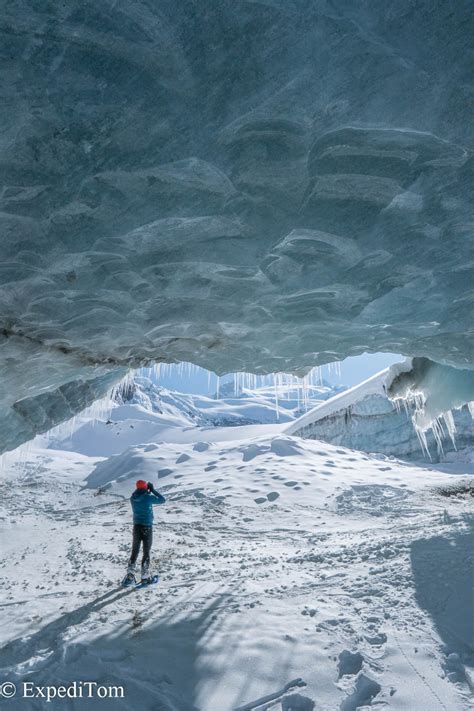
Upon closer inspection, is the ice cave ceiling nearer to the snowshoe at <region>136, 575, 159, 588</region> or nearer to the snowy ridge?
the snowshoe at <region>136, 575, 159, 588</region>

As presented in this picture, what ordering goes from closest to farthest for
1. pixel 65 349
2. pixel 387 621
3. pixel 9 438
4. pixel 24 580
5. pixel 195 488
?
pixel 387 621 → pixel 65 349 → pixel 24 580 → pixel 9 438 → pixel 195 488

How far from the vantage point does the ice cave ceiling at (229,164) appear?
2.17m

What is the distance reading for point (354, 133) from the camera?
8.84 ft

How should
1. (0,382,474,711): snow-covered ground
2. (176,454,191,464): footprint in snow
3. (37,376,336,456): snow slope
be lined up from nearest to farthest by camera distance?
(0,382,474,711): snow-covered ground < (37,376,336,456): snow slope < (176,454,191,464): footprint in snow

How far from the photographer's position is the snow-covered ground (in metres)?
2.90

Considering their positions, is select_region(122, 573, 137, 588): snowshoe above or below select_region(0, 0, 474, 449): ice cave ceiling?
below

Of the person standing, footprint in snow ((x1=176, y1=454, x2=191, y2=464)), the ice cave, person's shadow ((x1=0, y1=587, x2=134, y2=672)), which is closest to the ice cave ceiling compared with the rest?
the ice cave

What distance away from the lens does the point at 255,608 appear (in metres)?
4.30

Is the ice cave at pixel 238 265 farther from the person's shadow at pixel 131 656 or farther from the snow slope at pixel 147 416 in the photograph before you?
the snow slope at pixel 147 416

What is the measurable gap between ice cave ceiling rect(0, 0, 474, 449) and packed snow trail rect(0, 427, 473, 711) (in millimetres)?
3181

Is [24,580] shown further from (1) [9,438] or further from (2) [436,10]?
(2) [436,10]

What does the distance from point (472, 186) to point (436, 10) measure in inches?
53.9

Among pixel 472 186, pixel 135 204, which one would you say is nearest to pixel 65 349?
pixel 135 204

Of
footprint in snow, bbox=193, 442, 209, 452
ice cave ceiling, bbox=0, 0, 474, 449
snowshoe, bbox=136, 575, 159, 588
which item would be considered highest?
ice cave ceiling, bbox=0, 0, 474, 449
